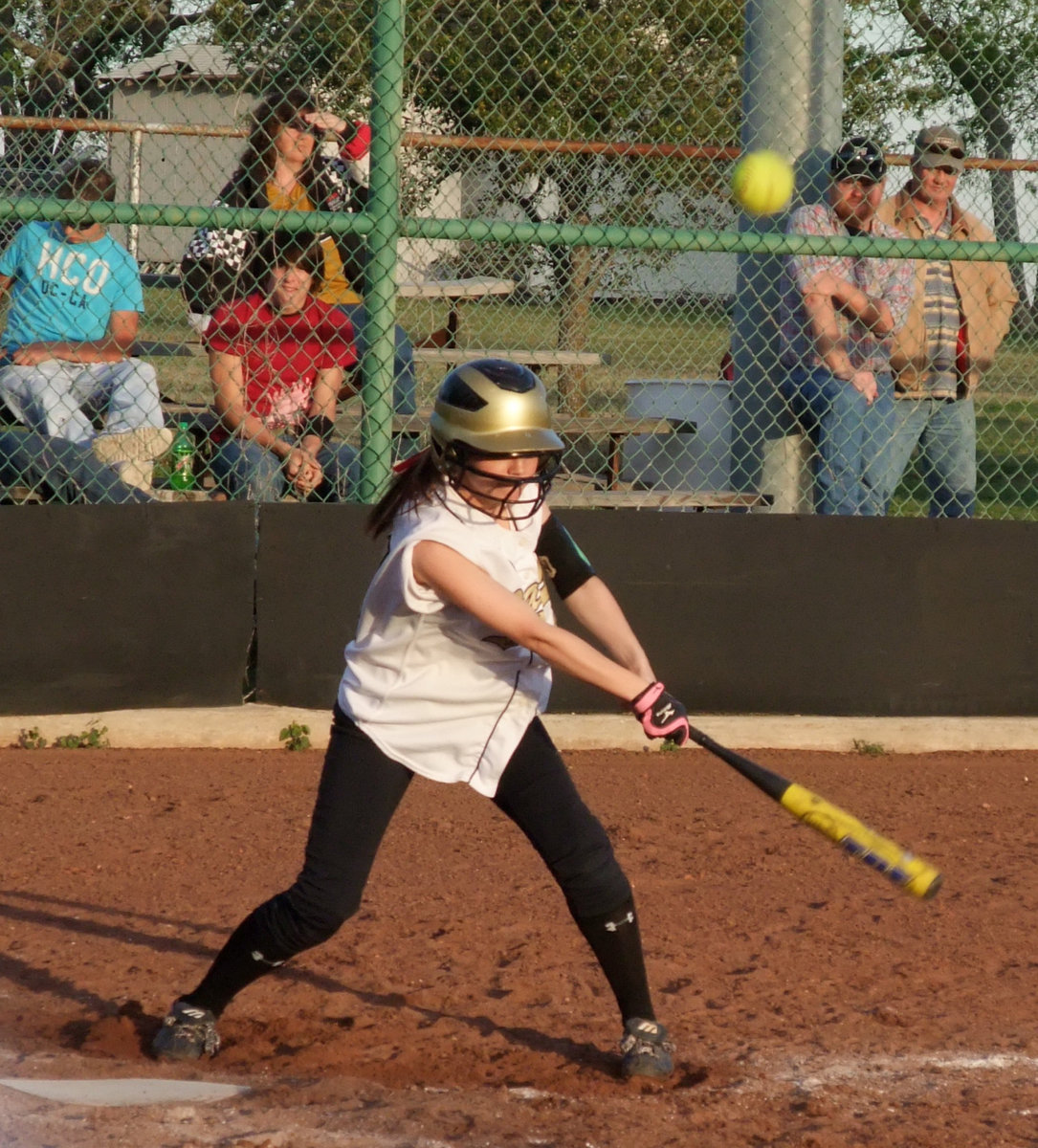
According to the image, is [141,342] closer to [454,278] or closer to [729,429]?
[454,278]

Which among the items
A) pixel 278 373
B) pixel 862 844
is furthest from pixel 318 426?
pixel 862 844

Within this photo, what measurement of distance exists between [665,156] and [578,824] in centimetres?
381

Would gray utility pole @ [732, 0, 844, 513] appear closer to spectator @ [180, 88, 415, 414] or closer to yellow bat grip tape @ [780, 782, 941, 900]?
spectator @ [180, 88, 415, 414]

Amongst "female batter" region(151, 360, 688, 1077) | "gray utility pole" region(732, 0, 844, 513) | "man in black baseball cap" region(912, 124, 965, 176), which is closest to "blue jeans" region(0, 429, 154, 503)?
"gray utility pole" region(732, 0, 844, 513)

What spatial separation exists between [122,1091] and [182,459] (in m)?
3.43

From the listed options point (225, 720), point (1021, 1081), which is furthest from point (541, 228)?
point (1021, 1081)

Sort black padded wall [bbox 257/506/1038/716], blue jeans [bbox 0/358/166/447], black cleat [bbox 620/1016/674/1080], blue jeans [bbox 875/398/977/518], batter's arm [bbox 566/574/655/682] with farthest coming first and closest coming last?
blue jeans [bbox 875/398/977/518], black padded wall [bbox 257/506/1038/716], blue jeans [bbox 0/358/166/447], batter's arm [bbox 566/574/655/682], black cleat [bbox 620/1016/674/1080]

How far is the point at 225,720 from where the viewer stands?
5.92m

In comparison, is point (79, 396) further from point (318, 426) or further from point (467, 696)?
point (467, 696)

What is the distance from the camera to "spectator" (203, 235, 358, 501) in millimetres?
5938

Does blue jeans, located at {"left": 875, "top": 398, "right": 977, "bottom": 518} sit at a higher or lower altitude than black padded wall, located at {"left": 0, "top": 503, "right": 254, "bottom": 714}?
higher

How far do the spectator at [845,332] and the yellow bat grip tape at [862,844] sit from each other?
333cm

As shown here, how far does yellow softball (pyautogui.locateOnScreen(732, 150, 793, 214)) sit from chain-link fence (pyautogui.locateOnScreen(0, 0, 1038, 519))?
0.23 feet

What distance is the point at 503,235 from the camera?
5809 millimetres
